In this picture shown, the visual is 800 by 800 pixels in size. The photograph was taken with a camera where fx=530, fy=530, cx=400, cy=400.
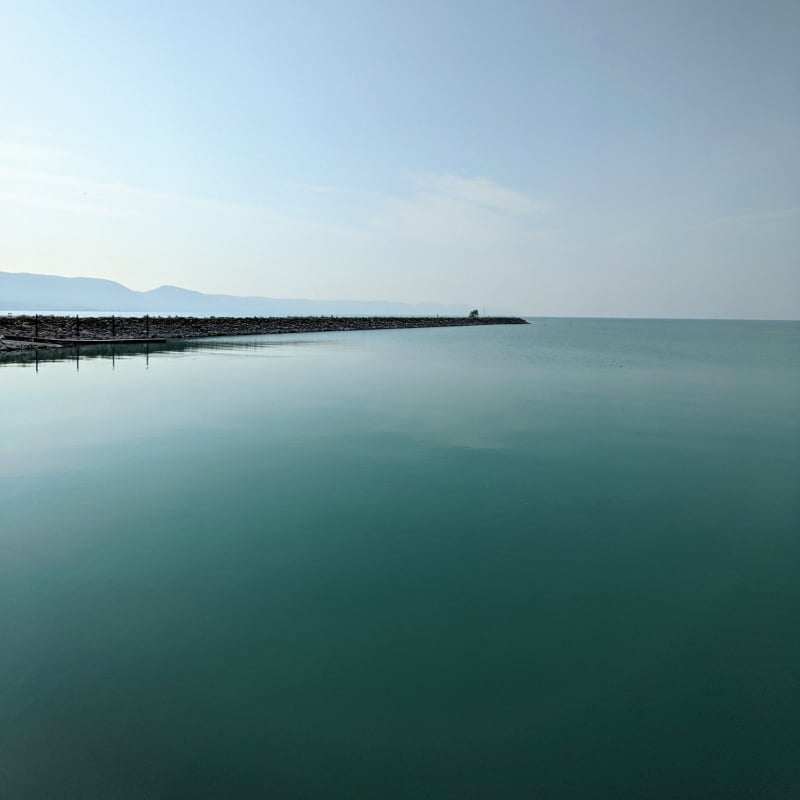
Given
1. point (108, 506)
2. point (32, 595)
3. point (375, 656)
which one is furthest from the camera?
point (108, 506)

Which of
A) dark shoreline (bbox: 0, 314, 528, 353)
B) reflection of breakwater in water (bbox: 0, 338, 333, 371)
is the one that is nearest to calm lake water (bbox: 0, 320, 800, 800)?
reflection of breakwater in water (bbox: 0, 338, 333, 371)

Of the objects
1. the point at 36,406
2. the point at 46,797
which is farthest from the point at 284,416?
the point at 46,797

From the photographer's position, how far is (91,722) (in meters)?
4.95

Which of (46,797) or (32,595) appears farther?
(32,595)

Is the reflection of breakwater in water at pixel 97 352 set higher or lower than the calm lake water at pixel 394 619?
higher

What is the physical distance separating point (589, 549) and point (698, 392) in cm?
2599

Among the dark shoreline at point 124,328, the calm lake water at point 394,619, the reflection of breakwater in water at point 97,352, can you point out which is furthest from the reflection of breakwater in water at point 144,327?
the calm lake water at point 394,619

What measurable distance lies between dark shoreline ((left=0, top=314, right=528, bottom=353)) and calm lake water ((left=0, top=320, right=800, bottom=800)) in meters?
42.0

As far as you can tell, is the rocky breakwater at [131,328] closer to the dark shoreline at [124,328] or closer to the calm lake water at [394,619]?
the dark shoreline at [124,328]

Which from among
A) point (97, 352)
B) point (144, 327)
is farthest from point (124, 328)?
point (97, 352)

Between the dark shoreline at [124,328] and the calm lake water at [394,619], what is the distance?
42.0 m

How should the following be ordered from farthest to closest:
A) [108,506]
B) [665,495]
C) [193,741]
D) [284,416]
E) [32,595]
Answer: [284,416] < [665,495] < [108,506] < [32,595] < [193,741]

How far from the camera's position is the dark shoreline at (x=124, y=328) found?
166 ft

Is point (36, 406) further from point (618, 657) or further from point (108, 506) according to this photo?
point (618, 657)
